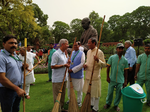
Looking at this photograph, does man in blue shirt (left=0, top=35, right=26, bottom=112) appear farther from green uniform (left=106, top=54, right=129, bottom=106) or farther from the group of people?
green uniform (left=106, top=54, right=129, bottom=106)

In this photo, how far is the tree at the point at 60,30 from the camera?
47094 mm

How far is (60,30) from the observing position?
4841 cm

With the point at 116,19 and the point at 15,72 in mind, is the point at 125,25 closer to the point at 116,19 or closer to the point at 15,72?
the point at 116,19

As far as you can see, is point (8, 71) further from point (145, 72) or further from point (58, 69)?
point (145, 72)

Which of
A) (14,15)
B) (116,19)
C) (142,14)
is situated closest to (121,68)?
(14,15)

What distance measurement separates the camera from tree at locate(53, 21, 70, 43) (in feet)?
155

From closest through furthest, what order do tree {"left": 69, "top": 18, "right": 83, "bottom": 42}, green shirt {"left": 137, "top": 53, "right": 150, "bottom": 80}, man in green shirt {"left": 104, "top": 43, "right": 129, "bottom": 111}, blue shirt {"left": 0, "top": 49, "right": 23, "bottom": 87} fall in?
blue shirt {"left": 0, "top": 49, "right": 23, "bottom": 87}, man in green shirt {"left": 104, "top": 43, "right": 129, "bottom": 111}, green shirt {"left": 137, "top": 53, "right": 150, "bottom": 80}, tree {"left": 69, "top": 18, "right": 83, "bottom": 42}

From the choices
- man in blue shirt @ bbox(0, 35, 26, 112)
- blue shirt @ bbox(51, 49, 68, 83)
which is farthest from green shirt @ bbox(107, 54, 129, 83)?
man in blue shirt @ bbox(0, 35, 26, 112)

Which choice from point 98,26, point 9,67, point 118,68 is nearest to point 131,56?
point 118,68

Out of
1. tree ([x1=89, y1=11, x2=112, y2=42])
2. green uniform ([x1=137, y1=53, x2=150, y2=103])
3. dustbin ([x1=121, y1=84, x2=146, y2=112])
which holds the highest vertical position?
tree ([x1=89, y1=11, x2=112, y2=42])

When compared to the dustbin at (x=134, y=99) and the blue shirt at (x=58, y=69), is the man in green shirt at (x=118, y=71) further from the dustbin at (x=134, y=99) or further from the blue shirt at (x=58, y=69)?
the blue shirt at (x=58, y=69)

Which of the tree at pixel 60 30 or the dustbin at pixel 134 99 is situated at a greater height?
the tree at pixel 60 30

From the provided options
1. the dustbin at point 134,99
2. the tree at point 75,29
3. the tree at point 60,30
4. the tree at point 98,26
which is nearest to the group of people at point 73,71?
the dustbin at point 134,99

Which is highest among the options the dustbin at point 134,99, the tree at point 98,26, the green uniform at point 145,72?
the tree at point 98,26
